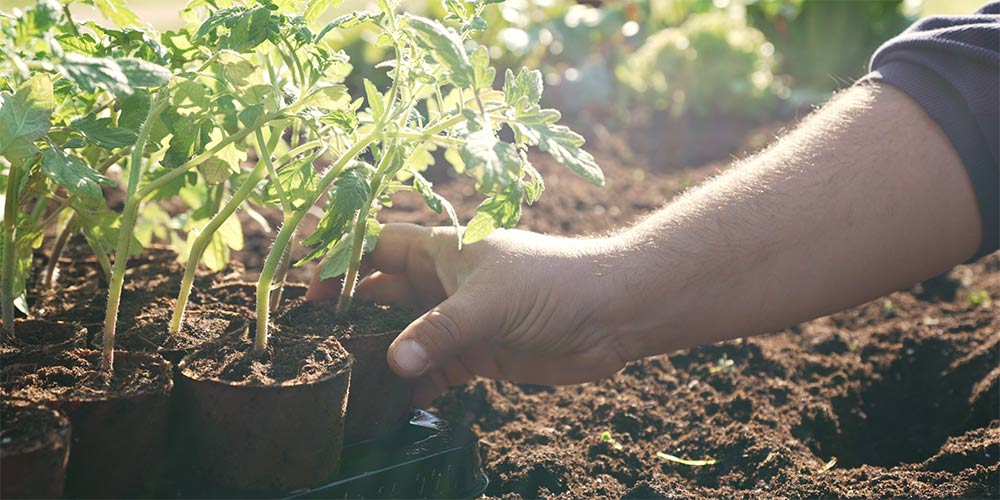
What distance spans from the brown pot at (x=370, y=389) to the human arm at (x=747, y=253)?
0.72 feet

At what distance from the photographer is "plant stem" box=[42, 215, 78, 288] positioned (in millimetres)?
2104

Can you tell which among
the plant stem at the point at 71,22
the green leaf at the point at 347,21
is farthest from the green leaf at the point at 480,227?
the plant stem at the point at 71,22

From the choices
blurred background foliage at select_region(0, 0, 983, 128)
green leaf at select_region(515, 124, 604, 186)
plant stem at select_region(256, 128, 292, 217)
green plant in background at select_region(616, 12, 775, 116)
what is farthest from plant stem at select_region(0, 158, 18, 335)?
green plant in background at select_region(616, 12, 775, 116)

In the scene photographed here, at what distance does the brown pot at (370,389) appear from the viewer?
190 centimetres

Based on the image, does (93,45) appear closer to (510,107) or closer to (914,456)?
(510,107)

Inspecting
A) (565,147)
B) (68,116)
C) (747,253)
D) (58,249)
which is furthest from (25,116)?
(747,253)

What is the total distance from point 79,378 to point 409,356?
0.60 metres

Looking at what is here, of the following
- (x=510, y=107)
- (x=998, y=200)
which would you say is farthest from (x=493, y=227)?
(x=998, y=200)

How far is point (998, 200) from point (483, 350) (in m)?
1.28

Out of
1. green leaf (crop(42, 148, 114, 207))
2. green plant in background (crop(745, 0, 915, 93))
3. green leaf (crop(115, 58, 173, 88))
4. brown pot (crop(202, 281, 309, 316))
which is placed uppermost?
green plant in background (crop(745, 0, 915, 93))

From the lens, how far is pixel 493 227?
62.9 inches

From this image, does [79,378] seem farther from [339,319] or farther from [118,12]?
[118,12]

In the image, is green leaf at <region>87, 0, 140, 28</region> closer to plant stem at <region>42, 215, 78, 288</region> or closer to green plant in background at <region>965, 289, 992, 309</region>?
plant stem at <region>42, 215, 78, 288</region>

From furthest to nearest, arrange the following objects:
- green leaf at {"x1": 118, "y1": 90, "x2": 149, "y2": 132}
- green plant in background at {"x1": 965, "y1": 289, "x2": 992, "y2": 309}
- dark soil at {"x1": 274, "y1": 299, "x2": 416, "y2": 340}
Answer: green plant in background at {"x1": 965, "y1": 289, "x2": 992, "y2": 309}
dark soil at {"x1": 274, "y1": 299, "x2": 416, "y2": 340}
green leaf at {"x1": 118, "y1": 90, "x2": 149, "y2": 132}
